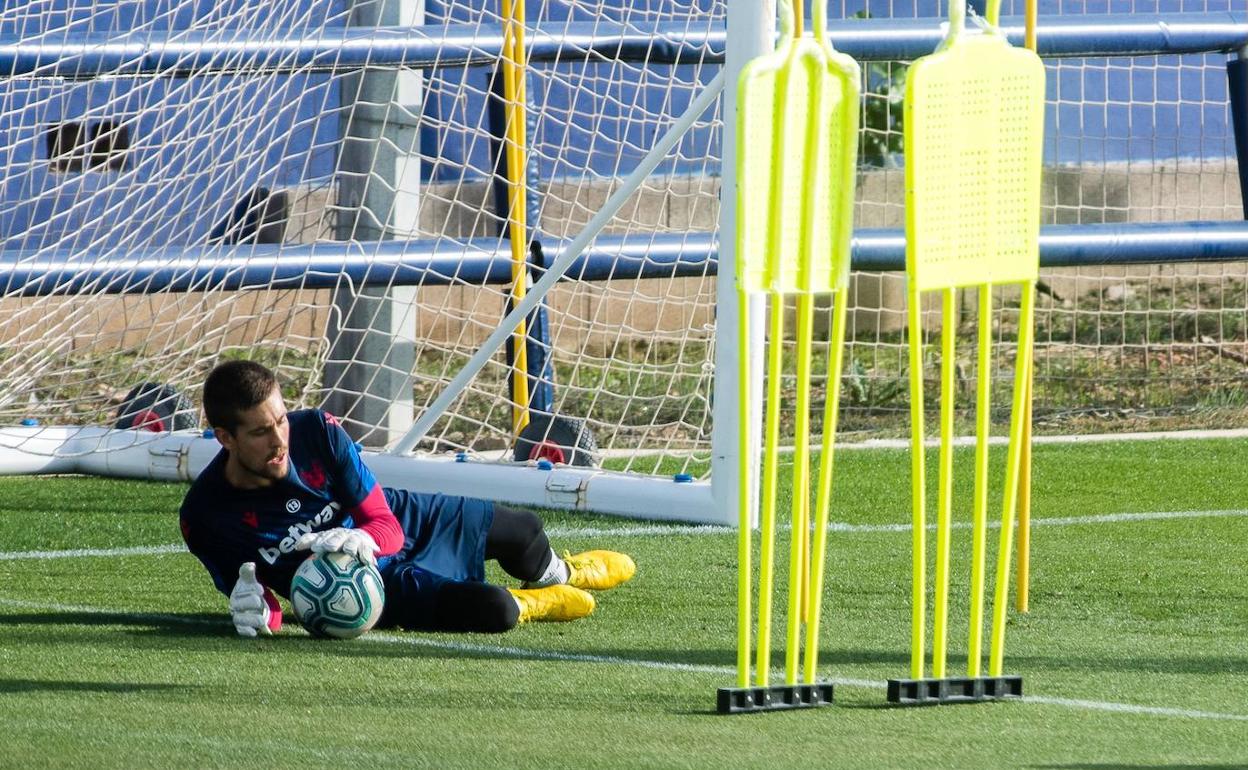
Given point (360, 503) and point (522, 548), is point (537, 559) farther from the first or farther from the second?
point (360, 503)

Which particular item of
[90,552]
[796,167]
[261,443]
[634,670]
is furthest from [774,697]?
[90,552]

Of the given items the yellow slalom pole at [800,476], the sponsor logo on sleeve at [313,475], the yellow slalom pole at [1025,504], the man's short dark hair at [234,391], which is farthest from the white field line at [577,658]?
the yellow slalom pole at [1025,504]

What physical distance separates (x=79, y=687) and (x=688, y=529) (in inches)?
133

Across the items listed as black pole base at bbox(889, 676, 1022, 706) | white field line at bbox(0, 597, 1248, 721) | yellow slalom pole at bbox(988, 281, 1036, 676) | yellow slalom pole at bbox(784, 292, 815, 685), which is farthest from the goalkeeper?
yellow slalom pole at bbox(988, 281, 1036, 676)

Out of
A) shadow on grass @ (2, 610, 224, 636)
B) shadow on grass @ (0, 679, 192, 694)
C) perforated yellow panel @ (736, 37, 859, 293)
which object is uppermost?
perforated yellow panel @ (736, 37, 859, 293)

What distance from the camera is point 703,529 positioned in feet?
24.6

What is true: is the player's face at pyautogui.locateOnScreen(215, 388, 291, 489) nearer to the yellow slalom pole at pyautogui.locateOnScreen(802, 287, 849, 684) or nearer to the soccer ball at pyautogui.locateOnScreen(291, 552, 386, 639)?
the soccer ball at pyautogui.locateOnScreen(291, 552, 386, 639)

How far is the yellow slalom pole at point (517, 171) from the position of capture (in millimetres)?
8938

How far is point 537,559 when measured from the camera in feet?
19.2

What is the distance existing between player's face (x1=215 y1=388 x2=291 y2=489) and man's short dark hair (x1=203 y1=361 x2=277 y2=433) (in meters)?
0.02

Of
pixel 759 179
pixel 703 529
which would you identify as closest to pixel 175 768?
pixel 759 179

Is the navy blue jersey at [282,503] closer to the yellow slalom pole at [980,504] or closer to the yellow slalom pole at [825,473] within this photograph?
the yellow slalom pole at [825,473]

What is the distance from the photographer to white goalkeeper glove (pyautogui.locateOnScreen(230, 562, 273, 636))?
5.25 meters

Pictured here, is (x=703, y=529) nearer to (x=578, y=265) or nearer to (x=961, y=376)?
(x=578, y=265)
